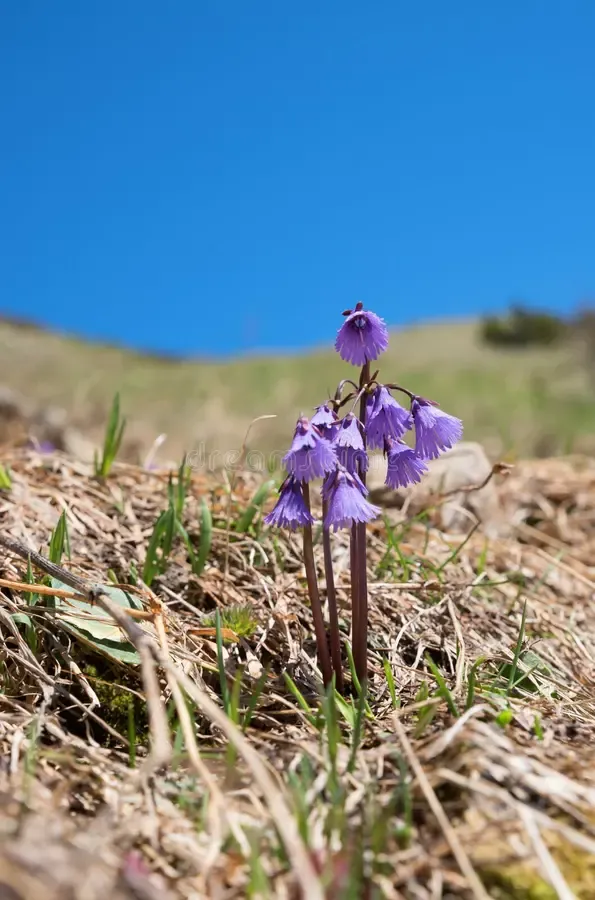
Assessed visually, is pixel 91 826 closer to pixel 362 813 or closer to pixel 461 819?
pixel 362 813

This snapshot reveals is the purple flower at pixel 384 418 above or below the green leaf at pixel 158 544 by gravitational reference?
above

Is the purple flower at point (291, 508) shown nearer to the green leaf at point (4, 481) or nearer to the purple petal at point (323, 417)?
the purple petal at point (323, 417)

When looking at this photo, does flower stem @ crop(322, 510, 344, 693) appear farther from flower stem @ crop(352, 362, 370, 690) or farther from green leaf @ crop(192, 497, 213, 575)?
green leaf @ crop(192, 497, 213, 575)

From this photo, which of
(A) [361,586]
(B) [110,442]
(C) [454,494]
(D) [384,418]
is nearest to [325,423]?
(D) [384,418]

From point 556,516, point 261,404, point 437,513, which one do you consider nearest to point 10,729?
point 437,513

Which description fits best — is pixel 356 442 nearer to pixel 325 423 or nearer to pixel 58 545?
pixel 325 423

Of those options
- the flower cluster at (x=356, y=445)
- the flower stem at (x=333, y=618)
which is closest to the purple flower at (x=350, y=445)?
the flower cluster at (x=356, y=445)

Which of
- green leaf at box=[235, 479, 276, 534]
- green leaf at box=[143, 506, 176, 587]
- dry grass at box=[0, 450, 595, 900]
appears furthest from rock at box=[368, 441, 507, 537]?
green leaf at box=[143, 506, 176, 587]
